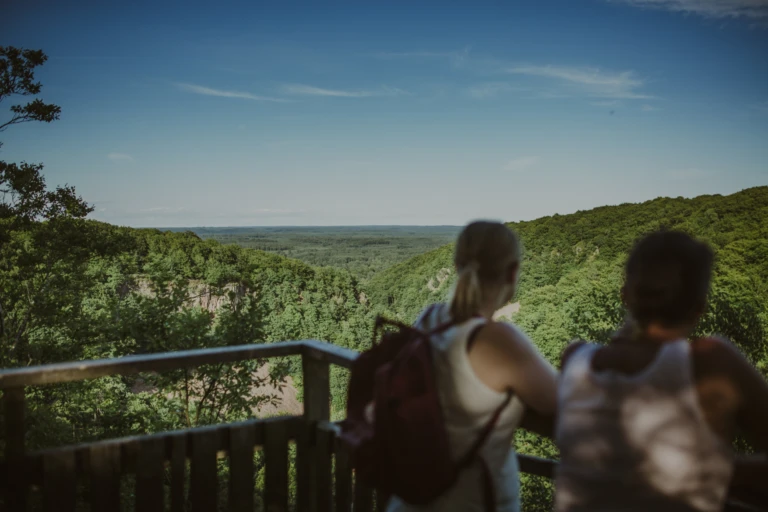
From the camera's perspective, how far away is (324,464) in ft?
7.14

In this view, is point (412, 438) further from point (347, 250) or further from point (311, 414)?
point (347, 250)

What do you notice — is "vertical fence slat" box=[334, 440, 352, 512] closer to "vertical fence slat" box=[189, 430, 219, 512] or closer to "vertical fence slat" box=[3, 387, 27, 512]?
"vertical fence slat" box=[189, 430, 219, 512]

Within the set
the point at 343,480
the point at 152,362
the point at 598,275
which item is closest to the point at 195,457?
the point at 152,362

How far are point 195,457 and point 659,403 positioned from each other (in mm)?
1781

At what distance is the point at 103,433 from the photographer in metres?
9.41

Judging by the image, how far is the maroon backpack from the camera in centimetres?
110

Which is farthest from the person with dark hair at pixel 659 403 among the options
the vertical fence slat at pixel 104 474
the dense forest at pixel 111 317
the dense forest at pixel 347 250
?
the dense forest at pixel 347 250

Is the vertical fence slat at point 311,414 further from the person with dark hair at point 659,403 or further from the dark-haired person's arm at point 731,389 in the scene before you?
the dark-haired person's arm at point 731,389

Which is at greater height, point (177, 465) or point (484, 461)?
point (484, 461)

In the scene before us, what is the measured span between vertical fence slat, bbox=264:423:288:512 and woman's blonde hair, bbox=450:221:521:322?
52.7 inches

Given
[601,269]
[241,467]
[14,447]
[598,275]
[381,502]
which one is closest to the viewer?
[14,447]

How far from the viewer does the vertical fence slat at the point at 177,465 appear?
202cm

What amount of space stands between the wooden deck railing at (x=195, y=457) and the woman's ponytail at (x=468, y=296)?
66 centimetres

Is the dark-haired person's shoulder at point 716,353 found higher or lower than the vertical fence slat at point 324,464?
higher
